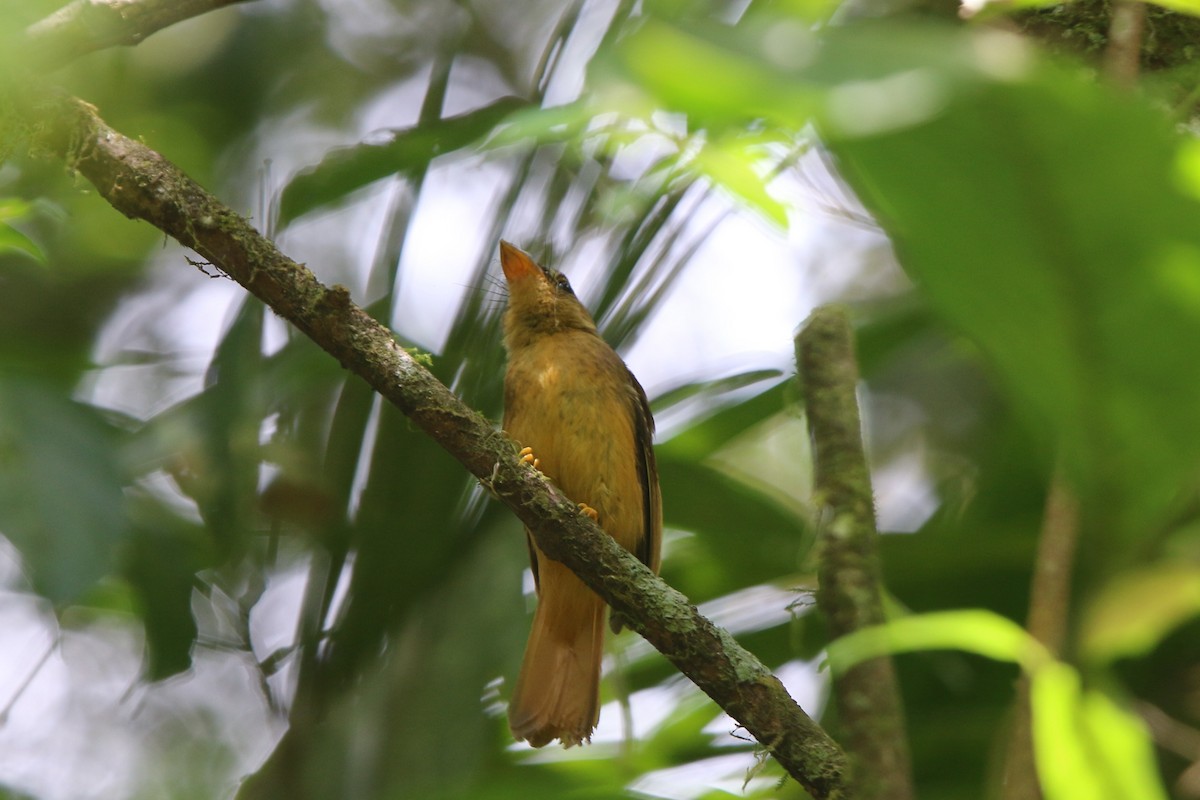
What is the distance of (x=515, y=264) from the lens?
4.20 metres

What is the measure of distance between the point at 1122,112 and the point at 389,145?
233cm

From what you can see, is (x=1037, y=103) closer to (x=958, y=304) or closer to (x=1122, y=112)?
(x=1122, y=112)

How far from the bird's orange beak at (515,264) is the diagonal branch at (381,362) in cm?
183

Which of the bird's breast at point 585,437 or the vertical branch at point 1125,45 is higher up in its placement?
the bird's breast at point 585,437

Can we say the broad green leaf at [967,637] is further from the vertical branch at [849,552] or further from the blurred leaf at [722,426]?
the blurred leaf at [722,426]

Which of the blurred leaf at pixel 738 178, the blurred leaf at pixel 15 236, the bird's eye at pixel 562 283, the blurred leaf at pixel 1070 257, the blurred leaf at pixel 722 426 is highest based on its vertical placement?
the bird's eye at pixel 562 283

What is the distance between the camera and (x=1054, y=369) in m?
1.09

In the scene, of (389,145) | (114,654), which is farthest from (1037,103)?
(114,654)

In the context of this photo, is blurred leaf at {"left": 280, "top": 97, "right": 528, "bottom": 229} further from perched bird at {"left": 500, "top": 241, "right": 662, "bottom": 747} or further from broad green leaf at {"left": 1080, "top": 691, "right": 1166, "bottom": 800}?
broad green leaf at {"left": 1080, "top": 691, "right": 1166, "bottom": 800}

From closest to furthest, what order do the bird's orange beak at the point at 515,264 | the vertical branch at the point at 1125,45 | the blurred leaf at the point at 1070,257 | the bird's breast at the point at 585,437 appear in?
the blurred leaf at the point at 1070,257
the vertical branch at the point at 1125,45
the bird's breast at the point at 585,437
the bird's orange beak at the point at 515,264

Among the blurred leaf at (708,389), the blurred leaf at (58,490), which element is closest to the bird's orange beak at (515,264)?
the blurred leaf at (708,389)

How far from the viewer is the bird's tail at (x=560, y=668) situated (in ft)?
10.7

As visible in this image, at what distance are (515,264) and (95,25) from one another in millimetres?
2068

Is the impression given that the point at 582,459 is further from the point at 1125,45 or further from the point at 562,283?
the point at 1125,45
